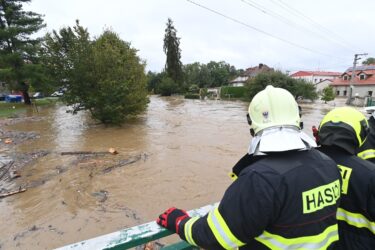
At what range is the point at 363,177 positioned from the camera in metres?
1.35

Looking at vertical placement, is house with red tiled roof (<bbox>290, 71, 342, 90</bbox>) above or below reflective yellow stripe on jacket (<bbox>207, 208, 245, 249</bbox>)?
above

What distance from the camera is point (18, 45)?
885 inches

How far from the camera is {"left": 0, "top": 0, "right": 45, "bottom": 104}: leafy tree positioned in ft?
69.3

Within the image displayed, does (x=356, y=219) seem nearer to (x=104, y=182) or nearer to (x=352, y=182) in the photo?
(x=352, y=182)

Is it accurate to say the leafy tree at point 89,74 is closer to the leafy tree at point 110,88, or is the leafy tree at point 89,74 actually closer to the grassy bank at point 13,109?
the leafy tree at point 110,88

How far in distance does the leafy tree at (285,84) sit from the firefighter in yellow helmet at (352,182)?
1166 inches

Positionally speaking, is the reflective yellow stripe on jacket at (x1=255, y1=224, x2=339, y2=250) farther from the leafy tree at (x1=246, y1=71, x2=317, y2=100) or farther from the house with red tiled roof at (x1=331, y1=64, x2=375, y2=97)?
the house with red tiled roof at (x1=331, y1=64, x2=375, y2=97)

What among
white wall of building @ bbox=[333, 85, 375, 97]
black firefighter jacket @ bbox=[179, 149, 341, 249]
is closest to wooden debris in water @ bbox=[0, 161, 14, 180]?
black firefighter jacket @ bbox=[179, 149, 341, 249]

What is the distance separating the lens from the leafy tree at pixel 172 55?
49625mm

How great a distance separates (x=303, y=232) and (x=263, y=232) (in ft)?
0.55

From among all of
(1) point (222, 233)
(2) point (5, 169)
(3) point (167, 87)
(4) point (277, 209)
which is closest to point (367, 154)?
(4) point (277, 209)

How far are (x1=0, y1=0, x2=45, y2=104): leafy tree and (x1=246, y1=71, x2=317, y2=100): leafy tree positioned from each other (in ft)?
77.3

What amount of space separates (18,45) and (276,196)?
27.6 meters

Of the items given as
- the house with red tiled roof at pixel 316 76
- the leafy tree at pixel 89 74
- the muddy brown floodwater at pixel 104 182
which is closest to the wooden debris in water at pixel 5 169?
the muddy brown floodwater at pixel 104 182
